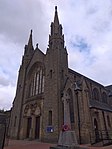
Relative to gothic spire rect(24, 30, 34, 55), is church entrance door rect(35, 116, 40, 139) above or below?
below

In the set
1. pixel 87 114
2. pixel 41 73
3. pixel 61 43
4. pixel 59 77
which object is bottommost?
pixel 87 114

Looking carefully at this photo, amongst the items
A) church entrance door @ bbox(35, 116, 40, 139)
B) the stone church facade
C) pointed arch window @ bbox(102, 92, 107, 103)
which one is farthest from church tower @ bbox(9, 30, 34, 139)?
pointed arch window @ bbox(102, 92, 107, 103)

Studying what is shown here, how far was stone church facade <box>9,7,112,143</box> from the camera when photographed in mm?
20156

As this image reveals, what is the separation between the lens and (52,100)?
72.4 ft

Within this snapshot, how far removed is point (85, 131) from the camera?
18.6 m

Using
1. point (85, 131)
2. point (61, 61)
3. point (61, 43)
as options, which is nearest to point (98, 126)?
point (85, 131)

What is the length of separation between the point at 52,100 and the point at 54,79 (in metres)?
3.34

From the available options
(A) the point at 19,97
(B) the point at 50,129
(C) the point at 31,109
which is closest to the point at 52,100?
(B) the point at 50,129

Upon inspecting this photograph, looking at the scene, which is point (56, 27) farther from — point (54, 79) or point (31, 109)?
point (31, 109)

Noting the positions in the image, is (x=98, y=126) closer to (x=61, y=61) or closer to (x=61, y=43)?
(x=61, y=61)

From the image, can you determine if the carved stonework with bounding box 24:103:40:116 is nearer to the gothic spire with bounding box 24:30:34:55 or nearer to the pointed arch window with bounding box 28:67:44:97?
the pointed arch window with bounding box 28:67:44:97

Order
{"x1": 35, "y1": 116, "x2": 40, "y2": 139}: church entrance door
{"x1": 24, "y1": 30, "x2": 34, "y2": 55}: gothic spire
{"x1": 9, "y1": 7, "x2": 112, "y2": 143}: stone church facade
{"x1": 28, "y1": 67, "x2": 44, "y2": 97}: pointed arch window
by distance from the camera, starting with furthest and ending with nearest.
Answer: {"x1": 24, "y1": 30, "x2": 34, "y2": 55}: gothic spire → {"x1": 28, "y1": 67, "x2": 44, "y2": 97}: pointed arch window → {"x1": 35, "y1": 116, "x2": 40, "y2": 139}: church entrance door → {"x1": 9, "y1": 7, "x2": 112, "y2": 143}: stone church facade

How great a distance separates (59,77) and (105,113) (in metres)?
→ 9.93

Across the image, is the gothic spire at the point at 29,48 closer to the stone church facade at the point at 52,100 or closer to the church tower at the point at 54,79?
the stone church facade at the point at 52,100
